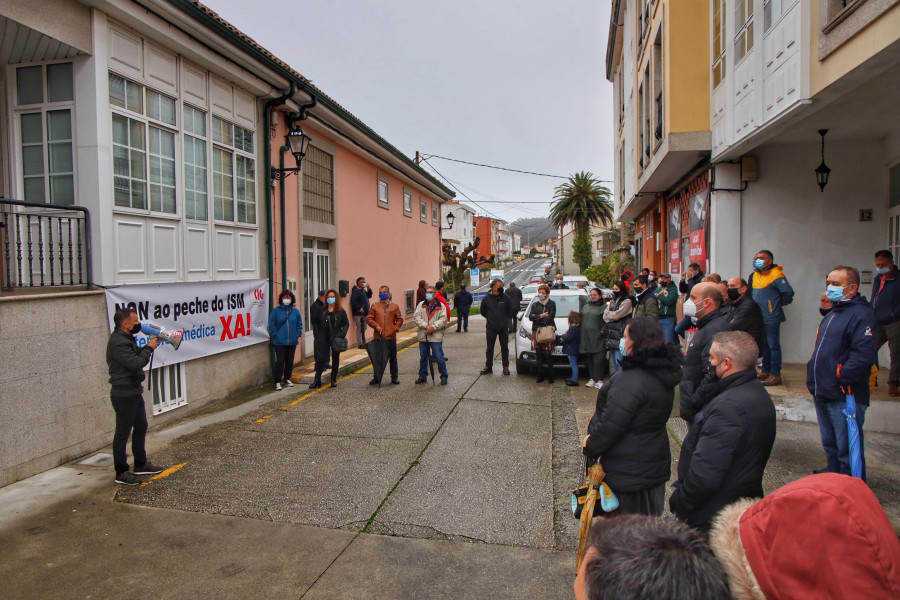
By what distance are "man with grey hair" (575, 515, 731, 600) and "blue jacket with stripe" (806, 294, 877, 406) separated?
4.27 meters

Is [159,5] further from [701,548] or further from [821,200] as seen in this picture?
[821,200]

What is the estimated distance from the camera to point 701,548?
1.34 m

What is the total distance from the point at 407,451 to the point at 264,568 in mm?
2512

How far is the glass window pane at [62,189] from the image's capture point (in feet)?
22.3

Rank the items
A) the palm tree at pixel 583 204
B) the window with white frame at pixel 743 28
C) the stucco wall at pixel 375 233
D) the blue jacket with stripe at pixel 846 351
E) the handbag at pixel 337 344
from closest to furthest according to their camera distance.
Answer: the blue jacket with stripe at pixel 846 351
the window with white frame at pixel 743 28
the handbag at pixel 337 344
the stucco wall at pixel 375 233
the palm tree at pixel 583 204

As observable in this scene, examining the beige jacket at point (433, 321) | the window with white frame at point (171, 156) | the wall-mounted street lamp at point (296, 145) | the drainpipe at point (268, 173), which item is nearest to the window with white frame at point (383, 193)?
the wall-mounted street lamp at point (296, 145)

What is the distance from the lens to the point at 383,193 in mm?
16984

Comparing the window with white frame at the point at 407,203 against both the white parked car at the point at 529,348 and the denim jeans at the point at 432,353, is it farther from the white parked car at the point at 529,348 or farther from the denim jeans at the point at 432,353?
the denim jeans at the point at 432,353

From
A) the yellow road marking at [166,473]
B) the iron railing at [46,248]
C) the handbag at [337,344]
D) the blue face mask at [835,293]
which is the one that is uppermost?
the iron railing at [46,248]

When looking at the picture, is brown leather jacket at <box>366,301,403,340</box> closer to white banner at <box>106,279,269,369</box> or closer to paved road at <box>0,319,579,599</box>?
white banner at <box>106,279,269,369</box>

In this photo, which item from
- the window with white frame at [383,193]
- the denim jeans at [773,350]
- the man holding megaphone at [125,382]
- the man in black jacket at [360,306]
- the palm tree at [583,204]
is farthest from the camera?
the palm tree at [583,204]

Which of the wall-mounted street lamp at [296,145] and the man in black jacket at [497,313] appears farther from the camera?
the man in black jacket at [497,313]

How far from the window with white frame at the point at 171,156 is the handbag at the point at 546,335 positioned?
5384 mm

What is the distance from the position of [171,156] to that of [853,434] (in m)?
8.45
